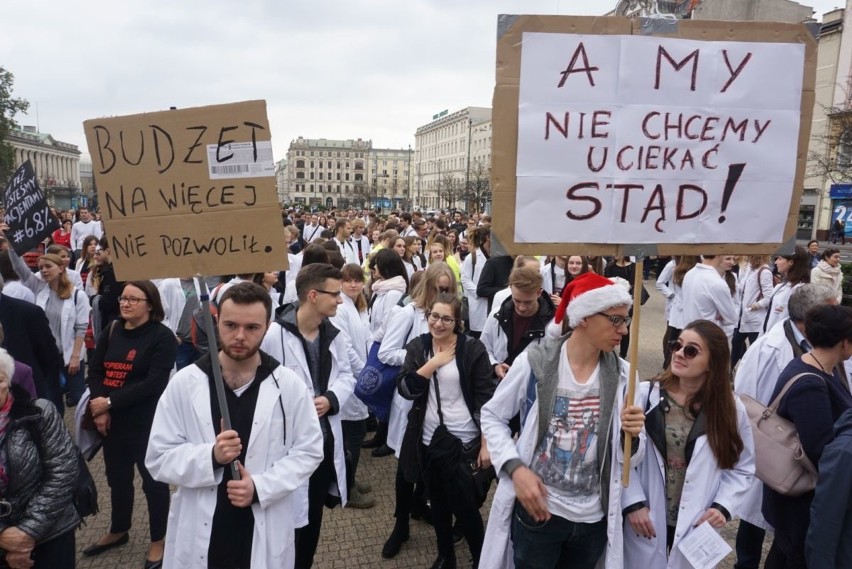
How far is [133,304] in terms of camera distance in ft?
12.4

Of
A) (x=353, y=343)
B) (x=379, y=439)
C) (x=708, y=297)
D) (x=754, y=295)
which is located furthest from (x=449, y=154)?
(x=353, y=343)

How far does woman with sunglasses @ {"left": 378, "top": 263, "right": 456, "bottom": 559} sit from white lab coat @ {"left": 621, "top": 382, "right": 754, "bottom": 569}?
1.63 meters

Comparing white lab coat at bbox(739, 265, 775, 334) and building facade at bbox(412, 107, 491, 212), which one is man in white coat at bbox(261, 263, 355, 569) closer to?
white lab coat at bbox(739, 265, 775, 334)

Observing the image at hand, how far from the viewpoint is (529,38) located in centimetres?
219

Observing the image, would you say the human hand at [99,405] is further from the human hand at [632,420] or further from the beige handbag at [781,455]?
the beige handbag at [781,455]

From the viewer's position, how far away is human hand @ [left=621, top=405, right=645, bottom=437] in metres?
2.38

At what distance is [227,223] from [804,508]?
10.2 ft

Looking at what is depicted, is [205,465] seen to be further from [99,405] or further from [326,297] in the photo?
[99,405]

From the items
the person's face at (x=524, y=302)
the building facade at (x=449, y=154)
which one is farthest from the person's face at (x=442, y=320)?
the building facade at (x=449, y=154)

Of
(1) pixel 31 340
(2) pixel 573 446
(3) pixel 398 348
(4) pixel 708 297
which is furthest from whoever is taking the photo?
(4) pixel 708 297


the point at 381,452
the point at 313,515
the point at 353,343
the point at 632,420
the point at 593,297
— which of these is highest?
the point at 593,297

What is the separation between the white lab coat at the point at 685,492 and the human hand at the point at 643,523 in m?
0.05

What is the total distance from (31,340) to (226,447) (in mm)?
2777

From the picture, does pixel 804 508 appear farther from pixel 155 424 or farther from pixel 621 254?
pixel 155 424
